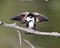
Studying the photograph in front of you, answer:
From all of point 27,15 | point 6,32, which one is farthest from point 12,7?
point 27,15

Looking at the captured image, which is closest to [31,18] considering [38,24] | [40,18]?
[40,18]

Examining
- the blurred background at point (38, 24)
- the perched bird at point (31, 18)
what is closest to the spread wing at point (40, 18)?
the perched bird at point (31, 18)

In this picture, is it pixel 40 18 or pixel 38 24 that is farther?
pixel 38 24

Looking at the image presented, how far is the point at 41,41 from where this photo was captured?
2623 millimetres

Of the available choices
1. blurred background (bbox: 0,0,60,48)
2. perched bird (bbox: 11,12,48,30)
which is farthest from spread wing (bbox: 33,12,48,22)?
blurred background (bbox: 0,0,60,48)

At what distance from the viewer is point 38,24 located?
263 centimetres

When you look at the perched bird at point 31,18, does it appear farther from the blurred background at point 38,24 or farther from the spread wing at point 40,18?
the blurred background at point 38,24

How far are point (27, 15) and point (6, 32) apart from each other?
3.35 feet

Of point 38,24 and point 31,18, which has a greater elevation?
point 31,18

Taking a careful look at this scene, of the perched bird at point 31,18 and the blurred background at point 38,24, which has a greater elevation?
the perched bird at point 31,18

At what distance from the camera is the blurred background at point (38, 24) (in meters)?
2.58

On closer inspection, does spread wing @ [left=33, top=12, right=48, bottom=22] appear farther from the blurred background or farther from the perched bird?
the blurred background

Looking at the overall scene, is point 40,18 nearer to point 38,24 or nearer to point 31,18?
point 31,18

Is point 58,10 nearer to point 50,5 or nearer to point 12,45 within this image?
point 50,5
